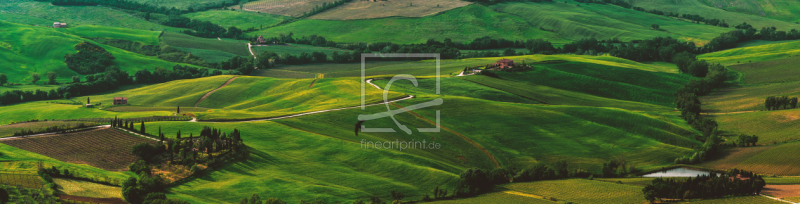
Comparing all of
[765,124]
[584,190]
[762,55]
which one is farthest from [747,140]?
[762,55]

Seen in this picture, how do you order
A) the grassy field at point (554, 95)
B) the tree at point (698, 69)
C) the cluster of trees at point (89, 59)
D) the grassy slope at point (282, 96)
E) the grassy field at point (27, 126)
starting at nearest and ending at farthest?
1. the grassy field at point (27, 126)
2. the grassy slope at point (282, 96)
3. the grassy field at point (554, 95)
4. the tree at point (698, 69)
5. the cluster of trees at point (89, 59)

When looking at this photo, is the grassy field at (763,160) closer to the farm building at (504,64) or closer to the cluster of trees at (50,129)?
the farm building at (504,64)

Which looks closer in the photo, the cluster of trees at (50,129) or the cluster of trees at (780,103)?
the cluster of trees at (50,129)

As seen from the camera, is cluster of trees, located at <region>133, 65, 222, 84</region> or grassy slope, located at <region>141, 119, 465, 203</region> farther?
cluster of trees, located at <region>133, 65, 222, 84</region>

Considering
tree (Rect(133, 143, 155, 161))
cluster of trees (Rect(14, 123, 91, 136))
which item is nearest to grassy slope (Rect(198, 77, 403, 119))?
cluster of trees (Rect(14, 123, 91, 136))

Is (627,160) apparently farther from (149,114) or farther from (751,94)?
(149,114)

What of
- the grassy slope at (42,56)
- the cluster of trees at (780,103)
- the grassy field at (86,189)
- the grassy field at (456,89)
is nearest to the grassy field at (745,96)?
the cluster of trees at (780,103)

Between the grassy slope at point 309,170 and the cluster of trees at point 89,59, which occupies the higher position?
the cluster of trees at point 89,59

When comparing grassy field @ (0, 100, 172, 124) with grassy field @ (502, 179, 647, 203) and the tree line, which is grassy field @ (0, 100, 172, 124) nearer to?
the tree line
